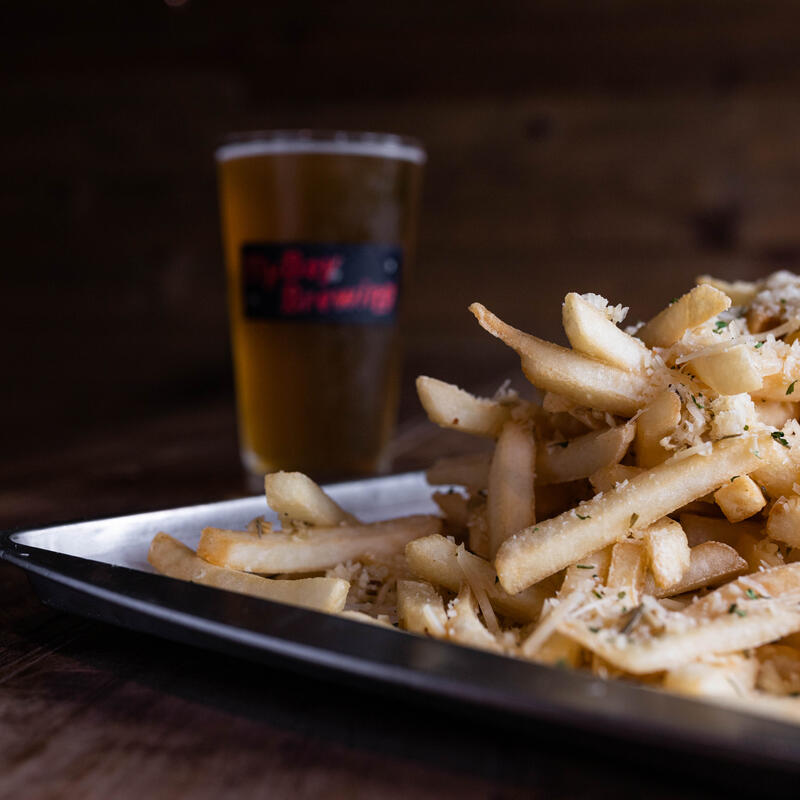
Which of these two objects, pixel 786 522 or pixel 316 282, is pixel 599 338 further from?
pixel 316 282

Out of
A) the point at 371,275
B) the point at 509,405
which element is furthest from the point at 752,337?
the point at 371,275

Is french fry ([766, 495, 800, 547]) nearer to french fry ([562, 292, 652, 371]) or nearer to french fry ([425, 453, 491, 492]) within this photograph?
french fry ([562, 292, 652, 371])

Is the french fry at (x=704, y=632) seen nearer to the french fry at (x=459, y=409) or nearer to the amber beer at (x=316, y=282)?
Result: the french fry at (x=459, y=409)

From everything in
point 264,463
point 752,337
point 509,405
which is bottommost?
point 264,463

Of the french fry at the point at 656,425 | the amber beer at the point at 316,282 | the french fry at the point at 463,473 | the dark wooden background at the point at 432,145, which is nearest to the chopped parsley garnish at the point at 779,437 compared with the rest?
the french fry at the point at 656,425

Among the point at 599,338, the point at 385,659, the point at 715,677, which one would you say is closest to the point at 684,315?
the point at 599,338

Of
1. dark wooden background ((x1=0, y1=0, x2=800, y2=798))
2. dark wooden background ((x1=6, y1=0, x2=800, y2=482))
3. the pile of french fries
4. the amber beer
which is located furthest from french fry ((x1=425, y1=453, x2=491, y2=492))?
dark wooden background ((x1=6, y1=0, x2=800, y2=482))

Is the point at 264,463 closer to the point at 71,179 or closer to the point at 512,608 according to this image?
the point at 512,608
